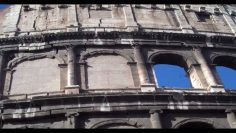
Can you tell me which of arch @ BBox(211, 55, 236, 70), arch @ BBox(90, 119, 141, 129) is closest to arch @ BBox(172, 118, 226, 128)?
arch @ BBox(90, 119, 141, 129)

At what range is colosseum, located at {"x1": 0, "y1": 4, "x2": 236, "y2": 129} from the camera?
10727mm

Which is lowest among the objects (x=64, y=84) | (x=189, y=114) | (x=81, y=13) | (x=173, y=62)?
(x=189, y=114)

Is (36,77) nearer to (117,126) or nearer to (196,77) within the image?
(117,126)

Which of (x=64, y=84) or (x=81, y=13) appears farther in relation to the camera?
(x=81, y=13)

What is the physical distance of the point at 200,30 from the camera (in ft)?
50.1

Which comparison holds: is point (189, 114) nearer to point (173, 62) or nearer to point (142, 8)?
point (173, 62)

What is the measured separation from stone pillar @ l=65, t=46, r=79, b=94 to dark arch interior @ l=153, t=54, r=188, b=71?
120 inches

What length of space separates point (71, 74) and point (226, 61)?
603cm

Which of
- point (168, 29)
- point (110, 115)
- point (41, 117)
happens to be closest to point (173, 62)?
point (168, 29)

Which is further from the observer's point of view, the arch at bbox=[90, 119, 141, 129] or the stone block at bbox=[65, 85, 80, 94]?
the stone block at bbox=[65, 85, 80, 94]

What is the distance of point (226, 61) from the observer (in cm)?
1420

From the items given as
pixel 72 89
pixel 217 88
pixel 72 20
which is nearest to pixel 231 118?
pixel 217 88

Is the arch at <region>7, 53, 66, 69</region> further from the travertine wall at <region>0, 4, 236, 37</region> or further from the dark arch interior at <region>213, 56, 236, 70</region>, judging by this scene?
the dark arch interior at <region>213, 56, 236, 70</region>

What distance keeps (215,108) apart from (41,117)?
5095 millimetres
